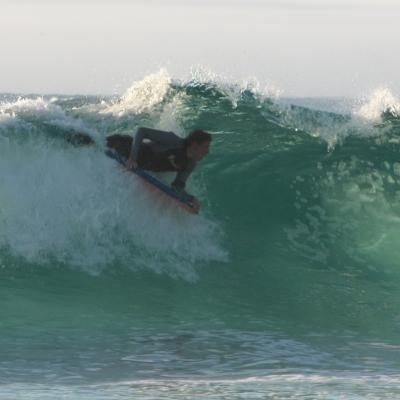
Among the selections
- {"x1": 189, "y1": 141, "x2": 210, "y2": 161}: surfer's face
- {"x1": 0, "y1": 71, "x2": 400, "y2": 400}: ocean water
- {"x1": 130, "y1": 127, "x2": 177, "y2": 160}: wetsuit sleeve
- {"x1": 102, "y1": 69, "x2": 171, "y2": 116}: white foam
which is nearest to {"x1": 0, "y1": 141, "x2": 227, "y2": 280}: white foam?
{"x1": 0, "y1": 71, "x2": 400, "y2": 400}: ocean water

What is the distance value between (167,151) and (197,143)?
0.56m

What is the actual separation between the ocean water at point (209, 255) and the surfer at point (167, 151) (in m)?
0.44

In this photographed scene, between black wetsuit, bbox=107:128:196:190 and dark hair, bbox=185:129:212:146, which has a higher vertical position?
dark hair, bbox=185:129:212:146

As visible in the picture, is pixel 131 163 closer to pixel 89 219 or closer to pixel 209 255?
pixel 89 219

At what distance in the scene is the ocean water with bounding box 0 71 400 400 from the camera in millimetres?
7656

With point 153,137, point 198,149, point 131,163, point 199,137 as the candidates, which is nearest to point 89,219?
point 131,163

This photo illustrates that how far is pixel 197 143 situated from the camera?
1043cm

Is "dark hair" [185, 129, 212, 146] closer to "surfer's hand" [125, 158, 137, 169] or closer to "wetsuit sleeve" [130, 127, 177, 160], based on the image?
"wetsuit sleeve" [130, 127, 177, 160]

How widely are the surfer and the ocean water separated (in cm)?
44

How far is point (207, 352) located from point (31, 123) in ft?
17.4

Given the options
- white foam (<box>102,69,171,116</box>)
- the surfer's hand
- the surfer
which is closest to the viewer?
the surfer

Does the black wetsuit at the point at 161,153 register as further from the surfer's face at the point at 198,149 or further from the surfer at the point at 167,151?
the surfer's face at the point at 198,149

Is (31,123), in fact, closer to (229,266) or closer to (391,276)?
(229,266)

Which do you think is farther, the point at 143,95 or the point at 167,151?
the point at 143,95
